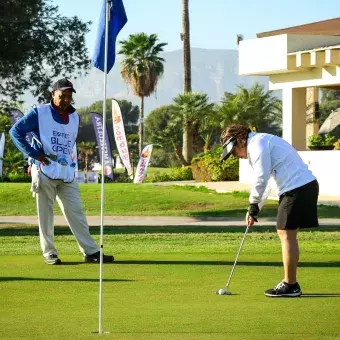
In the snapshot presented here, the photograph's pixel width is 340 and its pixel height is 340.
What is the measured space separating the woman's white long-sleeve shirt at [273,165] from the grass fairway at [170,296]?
968 mm

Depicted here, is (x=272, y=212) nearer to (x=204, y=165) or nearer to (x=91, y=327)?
(x=204, y=165)

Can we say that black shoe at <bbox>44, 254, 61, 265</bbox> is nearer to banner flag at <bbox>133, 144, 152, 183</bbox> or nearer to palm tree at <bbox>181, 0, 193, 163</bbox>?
banner flag at <bbox>133, 144, 152, 183</bbox>

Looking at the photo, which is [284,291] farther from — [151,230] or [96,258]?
[151,230]

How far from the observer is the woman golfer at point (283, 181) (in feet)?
33.6

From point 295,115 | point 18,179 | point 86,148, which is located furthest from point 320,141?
point 86,148

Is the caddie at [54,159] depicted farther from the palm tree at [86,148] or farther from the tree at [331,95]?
the tree at [331,95]

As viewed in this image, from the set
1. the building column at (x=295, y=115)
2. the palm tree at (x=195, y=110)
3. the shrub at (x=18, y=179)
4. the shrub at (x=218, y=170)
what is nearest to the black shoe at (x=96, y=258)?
the building column at (x=295, y=115)

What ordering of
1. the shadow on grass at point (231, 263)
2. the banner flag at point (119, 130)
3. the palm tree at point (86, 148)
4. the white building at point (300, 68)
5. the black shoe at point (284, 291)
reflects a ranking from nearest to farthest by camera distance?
the black shoe at point (284, 291) < the shadow on grass at point (231, 263) < the white building at point (300, 68) < the banner flag at point (119, 130) < the palm tree at point (86, 148)

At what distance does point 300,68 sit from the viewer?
39.2 m

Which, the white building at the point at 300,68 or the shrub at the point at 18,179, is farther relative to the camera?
Result: the shrub at the point at 18,179

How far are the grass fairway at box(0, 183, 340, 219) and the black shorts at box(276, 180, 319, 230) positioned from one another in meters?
19.6

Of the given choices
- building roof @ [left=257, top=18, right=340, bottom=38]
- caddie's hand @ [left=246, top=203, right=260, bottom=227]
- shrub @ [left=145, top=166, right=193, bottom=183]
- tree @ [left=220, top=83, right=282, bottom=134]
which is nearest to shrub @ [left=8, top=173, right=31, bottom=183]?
shrub @ [left=145, top=166, right=193, bottom=183]

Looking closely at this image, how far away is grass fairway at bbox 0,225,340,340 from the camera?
8211mm

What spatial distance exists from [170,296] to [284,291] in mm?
1002
